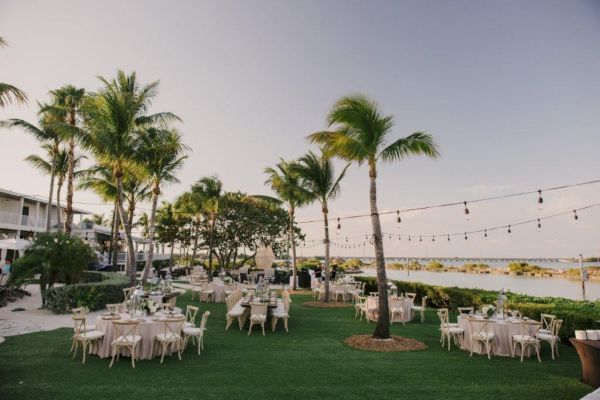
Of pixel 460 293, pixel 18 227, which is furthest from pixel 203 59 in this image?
pixel 18 227

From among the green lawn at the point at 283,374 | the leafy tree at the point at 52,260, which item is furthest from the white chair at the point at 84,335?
the leafy tree at the point at 52,260

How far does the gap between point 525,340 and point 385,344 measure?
295cm

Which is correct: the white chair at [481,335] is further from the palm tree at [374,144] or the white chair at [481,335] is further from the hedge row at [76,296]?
the hedge row at [76,296]

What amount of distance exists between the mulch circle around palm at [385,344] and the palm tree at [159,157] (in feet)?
41.9

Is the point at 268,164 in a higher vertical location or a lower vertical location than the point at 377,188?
higher

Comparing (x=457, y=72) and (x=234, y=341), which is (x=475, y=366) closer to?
(x=234, y=341)

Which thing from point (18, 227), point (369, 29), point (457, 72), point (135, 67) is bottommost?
point (18, 227)

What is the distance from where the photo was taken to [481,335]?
793cm

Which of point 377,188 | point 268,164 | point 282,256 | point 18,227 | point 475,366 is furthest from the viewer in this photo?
point 282,256

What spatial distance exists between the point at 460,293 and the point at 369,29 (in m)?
10.8

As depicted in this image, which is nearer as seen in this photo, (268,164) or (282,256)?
(268,164)

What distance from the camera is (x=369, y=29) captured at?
13172mm

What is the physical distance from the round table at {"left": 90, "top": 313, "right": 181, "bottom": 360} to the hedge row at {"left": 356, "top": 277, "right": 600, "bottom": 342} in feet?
32.3

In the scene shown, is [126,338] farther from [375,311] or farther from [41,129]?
[41,129]
